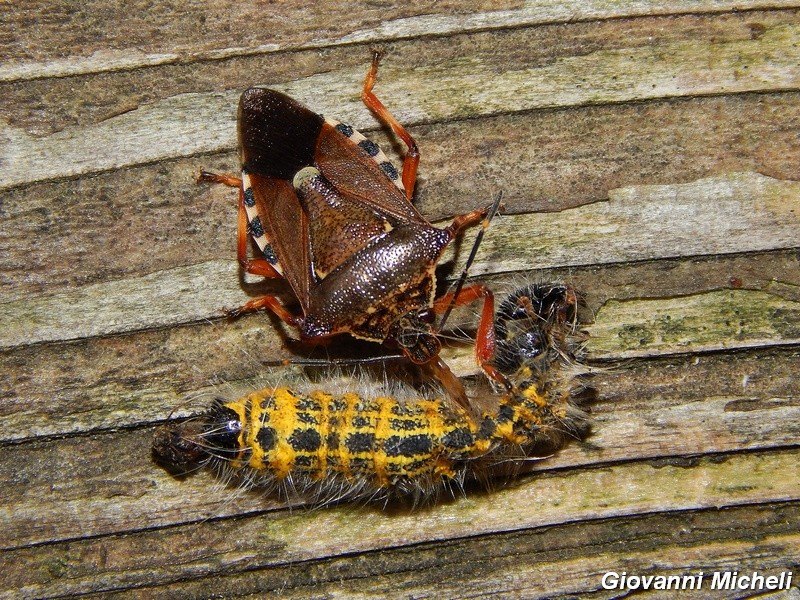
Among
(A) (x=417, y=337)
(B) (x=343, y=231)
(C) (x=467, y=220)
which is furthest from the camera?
(B) (x=343, y=231)

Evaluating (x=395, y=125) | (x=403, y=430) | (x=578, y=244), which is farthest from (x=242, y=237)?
(x=578, y=244)

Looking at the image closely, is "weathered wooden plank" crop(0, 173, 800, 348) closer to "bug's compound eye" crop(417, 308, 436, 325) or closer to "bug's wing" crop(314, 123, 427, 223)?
"bug's compound eye" crop(417, 308, 436, 325)

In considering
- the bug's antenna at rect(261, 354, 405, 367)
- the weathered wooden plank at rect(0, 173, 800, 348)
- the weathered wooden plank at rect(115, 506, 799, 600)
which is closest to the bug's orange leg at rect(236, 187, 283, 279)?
the weathered wooden plank at rect(0, 173, 800, 348)

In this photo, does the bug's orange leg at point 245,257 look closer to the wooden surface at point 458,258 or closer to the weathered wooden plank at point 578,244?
the wooden surface at point 458,258

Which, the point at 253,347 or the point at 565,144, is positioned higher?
the point at 565,144

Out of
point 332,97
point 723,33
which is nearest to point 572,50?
point 723,33

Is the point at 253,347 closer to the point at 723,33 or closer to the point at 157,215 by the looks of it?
the point at 157,215

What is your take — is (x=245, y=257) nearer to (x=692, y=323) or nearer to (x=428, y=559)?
(x=428, y=559)
